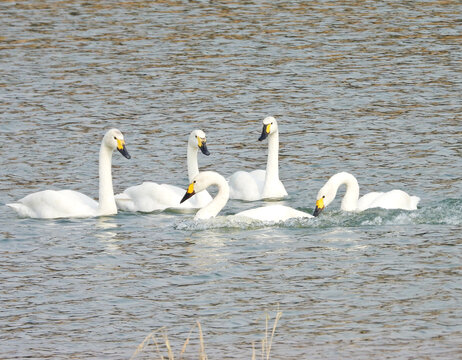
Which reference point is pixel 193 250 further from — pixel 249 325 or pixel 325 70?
pixel 325 70

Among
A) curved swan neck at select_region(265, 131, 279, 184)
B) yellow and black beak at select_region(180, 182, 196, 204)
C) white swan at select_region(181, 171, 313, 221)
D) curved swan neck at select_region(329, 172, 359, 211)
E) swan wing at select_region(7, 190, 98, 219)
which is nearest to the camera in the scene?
white swan at select_region(181, 171, 313, 221)

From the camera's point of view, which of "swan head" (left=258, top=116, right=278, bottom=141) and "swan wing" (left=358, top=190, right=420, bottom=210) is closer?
"swan wing" (left=358, top=190, right=420, bottom=210)

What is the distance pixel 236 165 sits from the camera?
19.4 metres

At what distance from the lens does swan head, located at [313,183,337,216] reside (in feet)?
50.9

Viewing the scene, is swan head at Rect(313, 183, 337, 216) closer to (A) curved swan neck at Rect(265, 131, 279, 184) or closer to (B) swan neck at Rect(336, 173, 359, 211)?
(B) swan neck at Rect(336, 173, 359, 211)

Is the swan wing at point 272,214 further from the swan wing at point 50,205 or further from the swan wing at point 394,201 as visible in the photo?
the swan wing at point 50,205

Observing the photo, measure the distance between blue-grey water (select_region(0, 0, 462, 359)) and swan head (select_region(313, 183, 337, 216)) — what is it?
176 mm

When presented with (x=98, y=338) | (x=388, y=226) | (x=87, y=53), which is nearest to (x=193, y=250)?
(x=388, y=226)

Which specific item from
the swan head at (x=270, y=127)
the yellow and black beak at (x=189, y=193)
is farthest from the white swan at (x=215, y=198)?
the swan head at (x=270, y=127)

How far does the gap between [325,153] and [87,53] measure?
9691mm

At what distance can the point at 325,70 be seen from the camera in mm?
25266

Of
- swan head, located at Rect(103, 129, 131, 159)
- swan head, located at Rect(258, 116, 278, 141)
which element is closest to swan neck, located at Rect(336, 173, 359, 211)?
swan head, located at Rect(258, 116, 278, 141)

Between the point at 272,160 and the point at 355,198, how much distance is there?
2316mm

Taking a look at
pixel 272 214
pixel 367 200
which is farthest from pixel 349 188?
pixel 272 214
